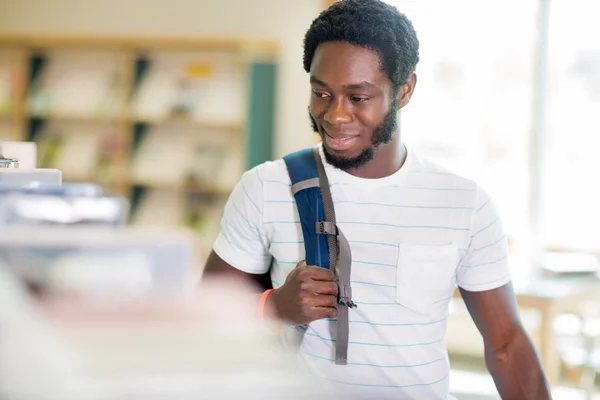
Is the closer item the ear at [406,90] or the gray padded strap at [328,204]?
the gray padded strap at [328,204]

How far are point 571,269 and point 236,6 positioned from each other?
304 centimetres

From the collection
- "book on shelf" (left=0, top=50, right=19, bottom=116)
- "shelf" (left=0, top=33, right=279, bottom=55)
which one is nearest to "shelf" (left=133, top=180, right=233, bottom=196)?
"shelf" (left=0, top=33, right=279, bottom=55)

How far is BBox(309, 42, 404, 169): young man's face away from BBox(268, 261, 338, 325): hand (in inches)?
9.9

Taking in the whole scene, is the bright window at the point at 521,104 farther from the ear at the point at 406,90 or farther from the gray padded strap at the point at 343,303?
the gray padded strap at the point at 343,303

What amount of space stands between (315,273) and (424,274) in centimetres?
25

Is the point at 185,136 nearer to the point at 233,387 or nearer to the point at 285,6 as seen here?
the point at 285,6

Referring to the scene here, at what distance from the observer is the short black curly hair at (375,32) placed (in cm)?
154

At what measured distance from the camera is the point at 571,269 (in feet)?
12.5

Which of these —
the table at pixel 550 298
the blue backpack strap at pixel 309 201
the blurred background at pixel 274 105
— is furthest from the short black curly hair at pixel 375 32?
the blurred background at pixel 274 105

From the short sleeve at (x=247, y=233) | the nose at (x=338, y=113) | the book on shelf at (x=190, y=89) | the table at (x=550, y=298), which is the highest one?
the book on shelf at (x=190, y=89)

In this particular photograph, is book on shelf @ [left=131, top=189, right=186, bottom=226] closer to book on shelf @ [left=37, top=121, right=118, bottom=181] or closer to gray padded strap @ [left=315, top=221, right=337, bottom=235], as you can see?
book on shelf @ [left=37, top=121, right=118, bottom=181]

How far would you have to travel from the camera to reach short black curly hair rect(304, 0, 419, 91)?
1.54 metres

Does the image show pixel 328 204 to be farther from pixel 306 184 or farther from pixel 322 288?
pixel 322 288

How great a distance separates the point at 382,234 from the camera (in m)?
1.56
